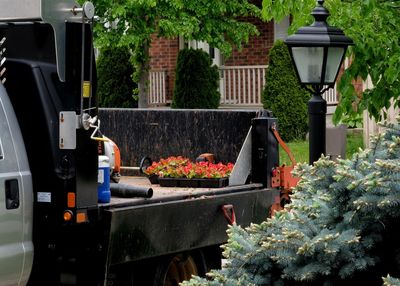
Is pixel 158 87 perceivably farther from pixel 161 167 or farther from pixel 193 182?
pixel 193 182

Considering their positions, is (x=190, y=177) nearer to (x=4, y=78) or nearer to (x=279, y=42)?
(x=4, y=78)

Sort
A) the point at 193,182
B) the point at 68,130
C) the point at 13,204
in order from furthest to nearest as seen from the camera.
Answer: the point at 193,182
the point at 68,130
the point at 13,204

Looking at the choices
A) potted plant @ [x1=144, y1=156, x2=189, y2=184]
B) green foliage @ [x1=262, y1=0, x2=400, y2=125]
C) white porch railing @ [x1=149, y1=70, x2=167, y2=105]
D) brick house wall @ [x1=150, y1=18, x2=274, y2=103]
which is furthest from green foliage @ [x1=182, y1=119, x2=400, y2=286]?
white porch railing @ [x1=149, y1=70, x2=167, y2=105]

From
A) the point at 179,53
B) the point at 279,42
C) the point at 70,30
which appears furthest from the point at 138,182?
the point at 179,53

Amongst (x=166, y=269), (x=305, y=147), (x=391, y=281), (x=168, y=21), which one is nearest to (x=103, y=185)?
(x=166, y=269)

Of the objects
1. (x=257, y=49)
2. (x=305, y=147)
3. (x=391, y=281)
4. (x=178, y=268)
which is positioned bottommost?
(x=305, y=147)

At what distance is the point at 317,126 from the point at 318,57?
56 centimetres

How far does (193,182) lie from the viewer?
9.52 meters

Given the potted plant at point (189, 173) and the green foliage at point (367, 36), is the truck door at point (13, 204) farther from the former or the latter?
the green foliage at point (367, 36)

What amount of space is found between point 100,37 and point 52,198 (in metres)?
14.1

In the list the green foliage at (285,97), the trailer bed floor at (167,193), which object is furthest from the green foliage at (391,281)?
the green foliage at (285,97)

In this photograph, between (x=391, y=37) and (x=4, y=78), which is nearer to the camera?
(x=4, y=78)

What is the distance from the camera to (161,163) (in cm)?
989

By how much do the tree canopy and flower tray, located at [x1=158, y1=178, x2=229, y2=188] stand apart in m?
10.8
